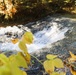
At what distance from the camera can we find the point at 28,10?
9008mm

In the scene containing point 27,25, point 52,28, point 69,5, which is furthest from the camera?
point 69,5

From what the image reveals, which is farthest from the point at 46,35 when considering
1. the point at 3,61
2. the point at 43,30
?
the point at 3,61

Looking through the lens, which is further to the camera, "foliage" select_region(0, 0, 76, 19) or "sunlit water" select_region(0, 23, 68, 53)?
"foliage" select_region(0, 0, 76, 19)

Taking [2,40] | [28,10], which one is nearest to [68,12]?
[28,10]

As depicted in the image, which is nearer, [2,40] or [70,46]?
[70,46]

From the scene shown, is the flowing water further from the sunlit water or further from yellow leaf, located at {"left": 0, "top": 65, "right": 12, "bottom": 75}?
yellow leaf, located at {"left": 0, "top": 65, "right": 12, "bottom": 75}

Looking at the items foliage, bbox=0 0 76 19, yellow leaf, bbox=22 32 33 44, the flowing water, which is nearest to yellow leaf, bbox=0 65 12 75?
yellow leaf, bbox=22 32 33 44

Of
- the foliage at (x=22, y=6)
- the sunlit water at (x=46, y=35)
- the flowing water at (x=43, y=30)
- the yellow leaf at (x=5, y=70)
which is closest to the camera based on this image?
the yellow leaf at (x=5, y=70)

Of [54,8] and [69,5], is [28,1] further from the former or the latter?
[69,5]

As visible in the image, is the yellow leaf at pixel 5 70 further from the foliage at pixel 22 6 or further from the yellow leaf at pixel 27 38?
the foliage at pixel 22 6

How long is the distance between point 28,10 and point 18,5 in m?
0.42

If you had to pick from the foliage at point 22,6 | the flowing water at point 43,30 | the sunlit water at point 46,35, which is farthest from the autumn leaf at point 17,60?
the foliage at point 22,6

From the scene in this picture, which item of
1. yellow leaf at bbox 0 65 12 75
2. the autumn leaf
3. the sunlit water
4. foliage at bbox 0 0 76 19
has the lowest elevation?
the sunlit water

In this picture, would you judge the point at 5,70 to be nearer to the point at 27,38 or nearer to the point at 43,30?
the point at 27,38
